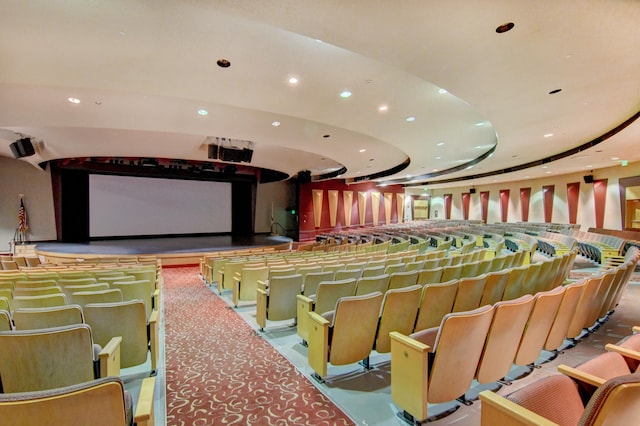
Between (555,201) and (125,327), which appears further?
(555,201)

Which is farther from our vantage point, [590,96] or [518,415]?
[590,96]

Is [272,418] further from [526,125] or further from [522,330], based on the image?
[526,125]

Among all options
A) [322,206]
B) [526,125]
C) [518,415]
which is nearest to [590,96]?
[526,125]

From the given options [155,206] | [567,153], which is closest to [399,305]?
[567,153]

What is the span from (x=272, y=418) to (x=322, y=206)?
17983 mm

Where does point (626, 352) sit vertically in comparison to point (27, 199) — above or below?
below

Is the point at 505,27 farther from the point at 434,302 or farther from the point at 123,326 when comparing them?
the point at 123,326

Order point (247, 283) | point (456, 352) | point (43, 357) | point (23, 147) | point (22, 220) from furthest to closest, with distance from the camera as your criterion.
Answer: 1. point (22, 220)
2. point (23, 147)
3. point (247, 283)
4. point (456, 352)
5. point (43, 357)

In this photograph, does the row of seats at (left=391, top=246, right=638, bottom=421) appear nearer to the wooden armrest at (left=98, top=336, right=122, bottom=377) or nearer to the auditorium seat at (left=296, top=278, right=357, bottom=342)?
the auditorium seat at (left=296, top=278, right=357, bottom=342)

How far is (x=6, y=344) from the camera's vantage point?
192cm

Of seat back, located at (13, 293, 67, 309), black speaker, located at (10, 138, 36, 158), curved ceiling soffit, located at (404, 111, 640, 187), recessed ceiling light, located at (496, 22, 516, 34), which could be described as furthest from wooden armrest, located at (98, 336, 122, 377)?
black speaker, located at (10, 138, 36, 158)

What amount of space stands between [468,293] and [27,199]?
1769 cm

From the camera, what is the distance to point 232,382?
288cm

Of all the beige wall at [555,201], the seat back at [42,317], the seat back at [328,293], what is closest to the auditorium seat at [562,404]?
the seat back at [328,293]
